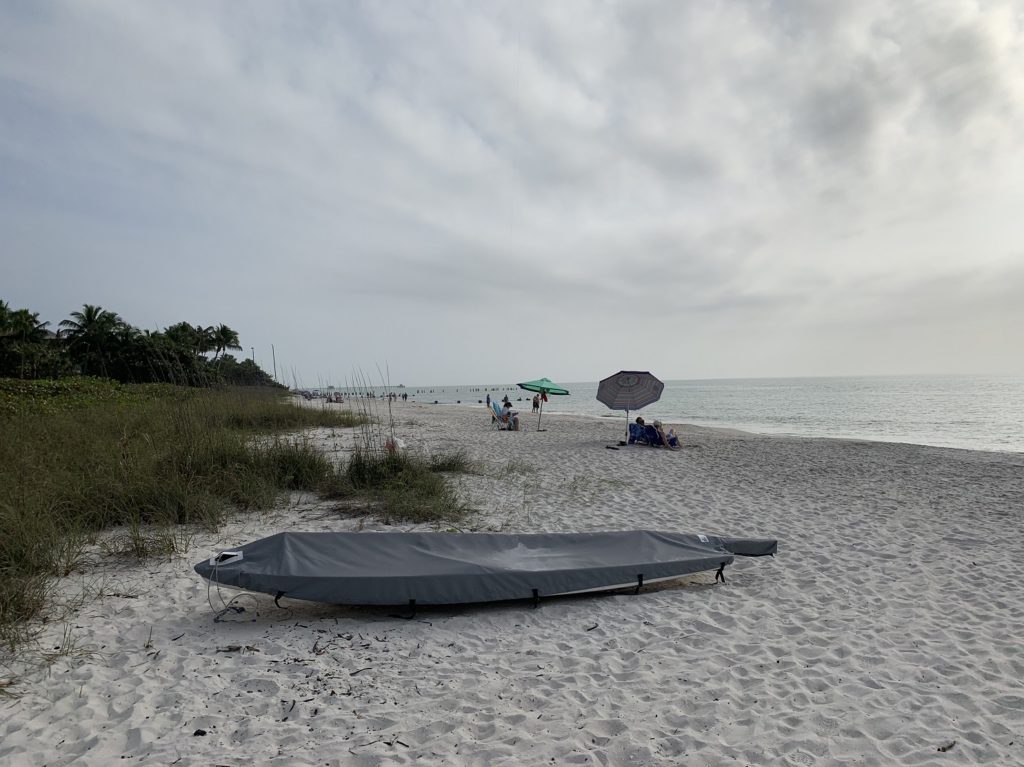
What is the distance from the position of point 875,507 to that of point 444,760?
714 cm

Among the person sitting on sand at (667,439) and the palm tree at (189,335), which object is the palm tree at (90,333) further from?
the person sitting on sand at (667,439)

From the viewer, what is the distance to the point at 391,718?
2.62 m

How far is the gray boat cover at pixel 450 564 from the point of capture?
3645 millimetres

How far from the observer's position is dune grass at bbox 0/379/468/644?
149 inches

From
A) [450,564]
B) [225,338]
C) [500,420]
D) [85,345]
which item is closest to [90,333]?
[85,345]

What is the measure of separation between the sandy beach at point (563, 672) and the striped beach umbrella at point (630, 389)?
7.98 m

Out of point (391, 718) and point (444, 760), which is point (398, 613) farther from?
point (444, 760)

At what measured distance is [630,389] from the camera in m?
13.5

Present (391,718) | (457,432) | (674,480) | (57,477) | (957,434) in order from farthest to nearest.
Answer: (957,434) < (457,432) < (674,480) < (57,477) < (391,718)

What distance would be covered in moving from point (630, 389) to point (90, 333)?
1505 inches

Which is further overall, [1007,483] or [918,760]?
[1007,483]

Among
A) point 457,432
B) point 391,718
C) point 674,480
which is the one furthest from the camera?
point 457,432

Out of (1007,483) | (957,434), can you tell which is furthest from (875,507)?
(957,434)

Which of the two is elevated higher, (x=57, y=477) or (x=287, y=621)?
(x=57, y=477)
